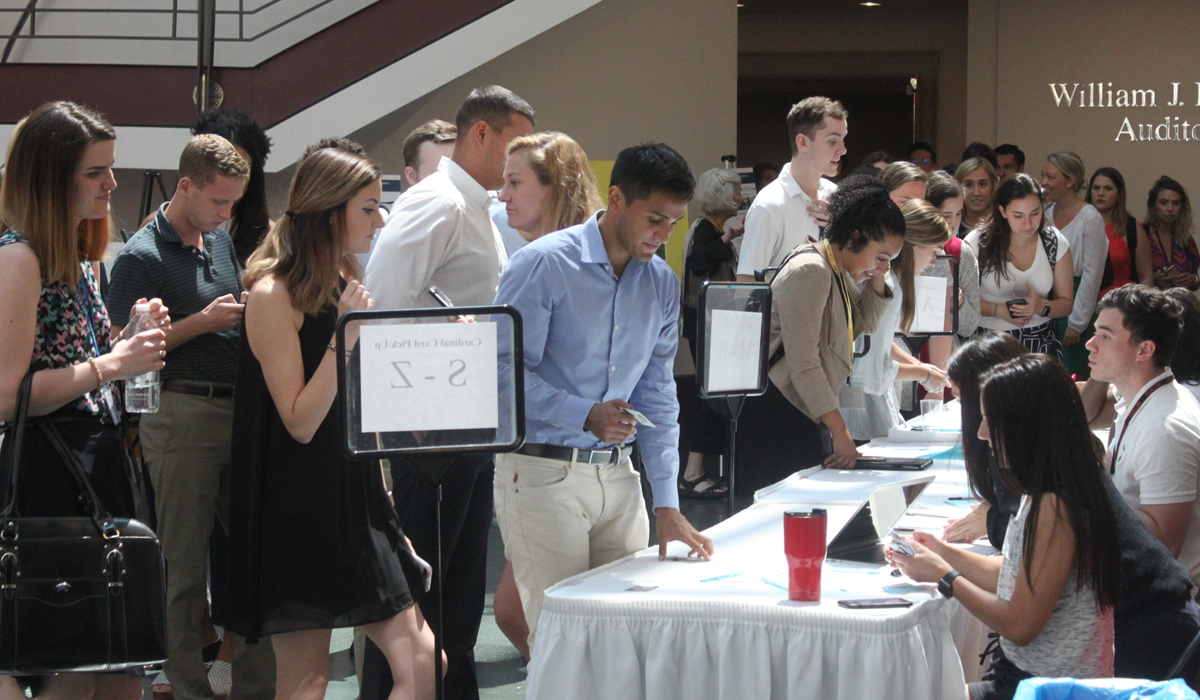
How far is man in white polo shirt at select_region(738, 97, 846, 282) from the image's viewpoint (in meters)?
4.24

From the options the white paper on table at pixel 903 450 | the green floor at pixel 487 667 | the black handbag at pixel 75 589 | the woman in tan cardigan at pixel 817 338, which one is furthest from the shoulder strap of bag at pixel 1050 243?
the black handbag at pixel 75 589

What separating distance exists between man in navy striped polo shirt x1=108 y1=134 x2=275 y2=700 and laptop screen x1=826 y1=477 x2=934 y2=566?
4.79 ft

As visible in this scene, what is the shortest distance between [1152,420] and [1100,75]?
7600mm

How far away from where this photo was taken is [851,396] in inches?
137

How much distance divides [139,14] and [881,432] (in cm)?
641

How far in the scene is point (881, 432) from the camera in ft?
11.8

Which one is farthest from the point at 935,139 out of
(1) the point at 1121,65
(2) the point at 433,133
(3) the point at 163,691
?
(3) the point at 163,691

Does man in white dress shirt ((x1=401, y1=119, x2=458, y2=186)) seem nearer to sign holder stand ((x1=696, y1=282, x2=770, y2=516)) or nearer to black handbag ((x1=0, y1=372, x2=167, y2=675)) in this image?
sign holder stand ((x1=696, y1=282, x2=770, y2=516))

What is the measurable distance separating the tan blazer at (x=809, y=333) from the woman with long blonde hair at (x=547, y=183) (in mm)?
563

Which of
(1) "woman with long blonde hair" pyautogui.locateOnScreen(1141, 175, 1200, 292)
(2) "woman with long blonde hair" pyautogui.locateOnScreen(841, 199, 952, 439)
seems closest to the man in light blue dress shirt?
(2) "woman with long blonde hair" pyautogui.locateOnScreen(841, 199, 952, 439)

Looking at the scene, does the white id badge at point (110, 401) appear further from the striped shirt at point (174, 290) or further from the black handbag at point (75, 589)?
the striped shirt at point (174, 290)

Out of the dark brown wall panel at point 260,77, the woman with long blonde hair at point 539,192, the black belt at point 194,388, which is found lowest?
the black belt at point 194,388

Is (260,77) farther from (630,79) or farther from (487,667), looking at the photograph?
(487,667)

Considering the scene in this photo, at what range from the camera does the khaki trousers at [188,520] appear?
2.77 meters
